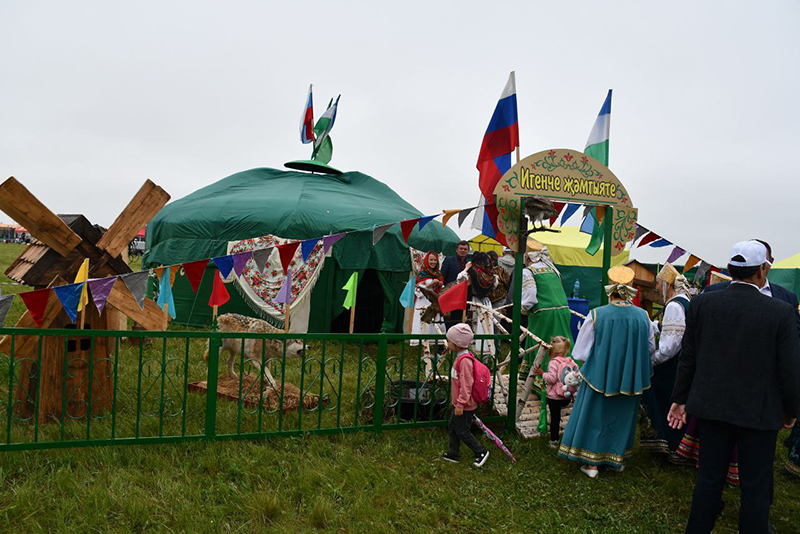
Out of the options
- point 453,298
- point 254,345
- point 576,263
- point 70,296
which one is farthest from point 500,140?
point 576,263

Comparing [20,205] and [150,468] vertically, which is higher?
[20,205]

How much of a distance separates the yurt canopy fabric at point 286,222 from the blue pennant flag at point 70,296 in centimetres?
593

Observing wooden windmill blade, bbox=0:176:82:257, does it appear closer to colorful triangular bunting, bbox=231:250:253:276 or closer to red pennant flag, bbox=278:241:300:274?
colorful triangular bunting, bbox=231:250:253:276

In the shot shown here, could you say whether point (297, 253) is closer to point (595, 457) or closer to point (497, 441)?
point (497, 441)

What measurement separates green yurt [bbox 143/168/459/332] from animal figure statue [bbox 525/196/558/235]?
5000 millimetres

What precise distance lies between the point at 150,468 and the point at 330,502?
137cm

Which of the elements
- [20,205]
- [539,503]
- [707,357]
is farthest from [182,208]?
[707,357]

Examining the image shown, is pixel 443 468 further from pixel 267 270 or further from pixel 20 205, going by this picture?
pixel 267 270

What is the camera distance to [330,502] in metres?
3.46

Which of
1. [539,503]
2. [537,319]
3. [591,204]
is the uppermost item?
[591,204]

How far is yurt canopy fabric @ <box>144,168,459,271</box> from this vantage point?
9.99 metres

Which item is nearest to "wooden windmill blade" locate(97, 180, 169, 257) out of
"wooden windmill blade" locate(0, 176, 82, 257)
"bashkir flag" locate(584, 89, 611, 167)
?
"wooden windmill blade" locate(0, 176, 82, 257)

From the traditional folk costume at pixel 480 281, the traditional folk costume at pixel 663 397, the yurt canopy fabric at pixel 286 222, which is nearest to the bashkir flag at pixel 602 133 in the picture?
the traditional folk costume at pixel 663 397

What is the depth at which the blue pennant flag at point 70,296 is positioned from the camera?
3.99 metres
